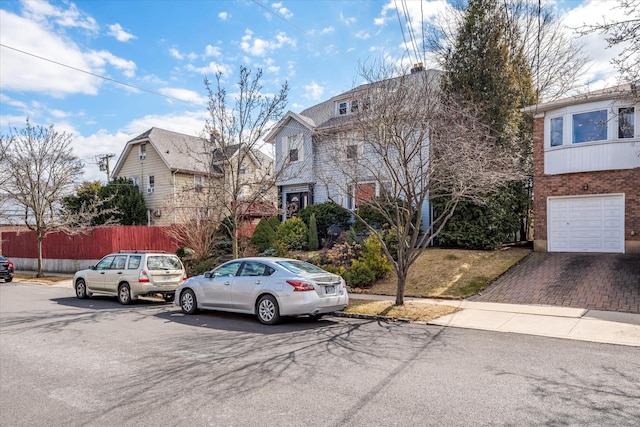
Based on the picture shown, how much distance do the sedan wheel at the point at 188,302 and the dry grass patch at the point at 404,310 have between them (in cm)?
387

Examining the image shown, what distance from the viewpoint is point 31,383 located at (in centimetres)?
584

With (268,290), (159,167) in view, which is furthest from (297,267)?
(159,167)

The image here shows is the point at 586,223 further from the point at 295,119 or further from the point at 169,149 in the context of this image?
the point at 169,149

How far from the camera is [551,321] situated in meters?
9.41

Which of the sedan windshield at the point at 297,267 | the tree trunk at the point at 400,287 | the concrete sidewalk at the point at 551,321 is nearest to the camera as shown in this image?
the concrete sidewalk at the point at 551,321

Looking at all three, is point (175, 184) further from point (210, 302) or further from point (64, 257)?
point (210, 302)

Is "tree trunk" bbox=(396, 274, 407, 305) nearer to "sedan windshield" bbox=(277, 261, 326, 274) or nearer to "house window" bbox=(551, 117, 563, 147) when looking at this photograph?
"sedan windshield" bbox=(277, 261, 326, 274)

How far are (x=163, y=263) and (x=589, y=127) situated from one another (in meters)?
16.0

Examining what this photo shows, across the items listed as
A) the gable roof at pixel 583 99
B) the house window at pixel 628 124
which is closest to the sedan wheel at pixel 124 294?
the gable roof at pixel 583 99

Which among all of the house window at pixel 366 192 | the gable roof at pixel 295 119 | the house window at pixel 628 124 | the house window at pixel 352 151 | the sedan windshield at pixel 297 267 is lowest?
A: the sedan windshield at pixel 297 267

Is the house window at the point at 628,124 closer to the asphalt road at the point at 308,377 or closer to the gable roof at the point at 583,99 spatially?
the gable roof at the point at 583,99

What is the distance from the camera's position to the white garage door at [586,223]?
16109 mm

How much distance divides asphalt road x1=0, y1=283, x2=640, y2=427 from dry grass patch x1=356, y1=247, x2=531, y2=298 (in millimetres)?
4464

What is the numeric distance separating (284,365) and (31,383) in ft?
10.9
